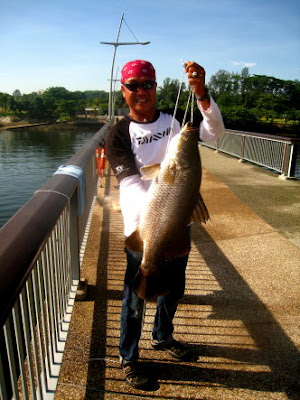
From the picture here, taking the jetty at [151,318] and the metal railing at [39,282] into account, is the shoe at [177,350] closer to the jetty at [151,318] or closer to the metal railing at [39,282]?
the jetty at [151,318]

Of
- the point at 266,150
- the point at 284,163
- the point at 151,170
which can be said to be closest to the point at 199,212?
the point at 151,170

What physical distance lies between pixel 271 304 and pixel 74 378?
2211 millimetres

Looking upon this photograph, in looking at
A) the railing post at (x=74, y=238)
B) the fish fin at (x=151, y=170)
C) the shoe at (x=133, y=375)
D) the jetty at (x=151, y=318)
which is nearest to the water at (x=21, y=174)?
the jetty at (x=151, y=318)

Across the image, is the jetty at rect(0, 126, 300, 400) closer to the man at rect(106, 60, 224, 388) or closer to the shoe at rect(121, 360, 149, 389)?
the shoe at rect(121, 360, 149, 389)

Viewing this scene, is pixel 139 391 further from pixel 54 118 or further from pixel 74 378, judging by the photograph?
pixel 54 118

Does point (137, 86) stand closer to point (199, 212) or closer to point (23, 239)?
point (199, 212)

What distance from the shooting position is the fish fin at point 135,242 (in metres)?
2.33

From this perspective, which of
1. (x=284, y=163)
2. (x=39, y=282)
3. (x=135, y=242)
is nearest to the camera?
(x=39, y=282)

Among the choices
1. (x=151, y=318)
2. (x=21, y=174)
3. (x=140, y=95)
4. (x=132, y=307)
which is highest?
(x=140, y=95)

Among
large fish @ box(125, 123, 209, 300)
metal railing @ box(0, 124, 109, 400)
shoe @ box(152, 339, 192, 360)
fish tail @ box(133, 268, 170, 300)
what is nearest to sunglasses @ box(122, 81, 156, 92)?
large fish @ box(125, 123, 209, 300)

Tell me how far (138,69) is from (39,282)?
169 centimetres

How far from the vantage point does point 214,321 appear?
11.2 feet

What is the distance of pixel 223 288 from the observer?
4.03 metres

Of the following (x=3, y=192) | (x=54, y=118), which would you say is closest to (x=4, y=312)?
(x=3, y=192)
